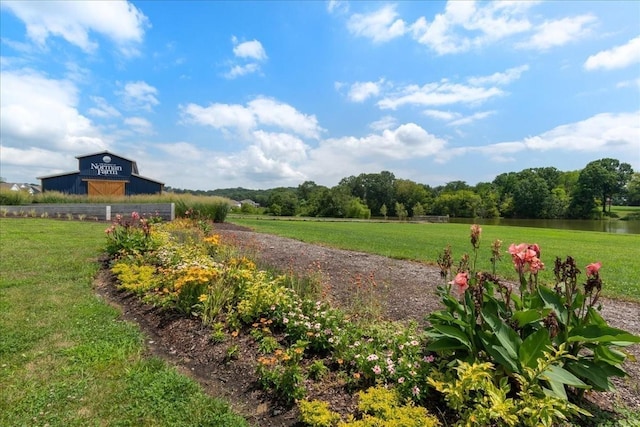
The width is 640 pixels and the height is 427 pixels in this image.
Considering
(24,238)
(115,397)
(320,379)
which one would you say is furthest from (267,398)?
(24,238)

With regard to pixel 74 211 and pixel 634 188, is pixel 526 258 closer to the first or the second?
pixel 74 211

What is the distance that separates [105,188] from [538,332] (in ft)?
95.2

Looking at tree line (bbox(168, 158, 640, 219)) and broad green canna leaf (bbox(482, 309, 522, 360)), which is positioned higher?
tree line (bbox(168, 158, 640, 219))

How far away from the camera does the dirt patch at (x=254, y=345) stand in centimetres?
249

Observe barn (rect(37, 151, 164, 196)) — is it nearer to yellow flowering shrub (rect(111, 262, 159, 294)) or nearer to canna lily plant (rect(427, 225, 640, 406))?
yellow flowering shrub (rect(111, 262, 159, 294))

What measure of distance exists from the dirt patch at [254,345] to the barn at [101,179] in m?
22.2

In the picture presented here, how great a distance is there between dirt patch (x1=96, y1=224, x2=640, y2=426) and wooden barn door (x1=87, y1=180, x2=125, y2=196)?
72.7 ft

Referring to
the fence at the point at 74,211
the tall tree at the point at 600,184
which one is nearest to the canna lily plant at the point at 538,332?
the fence at the point at 74,211

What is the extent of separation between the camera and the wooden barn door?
2483cm

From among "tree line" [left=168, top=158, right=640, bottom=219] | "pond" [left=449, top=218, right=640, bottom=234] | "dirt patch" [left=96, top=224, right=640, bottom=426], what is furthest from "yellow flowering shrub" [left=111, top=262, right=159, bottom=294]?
"tree line" [left=168, top=158, right=640, bottom=219]

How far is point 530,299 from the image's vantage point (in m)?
2.59

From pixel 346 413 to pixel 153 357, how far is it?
200 centimetres

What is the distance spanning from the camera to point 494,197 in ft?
239

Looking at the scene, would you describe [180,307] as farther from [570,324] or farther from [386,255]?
[386,255]
